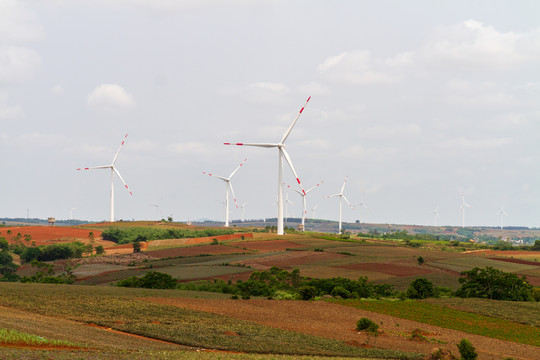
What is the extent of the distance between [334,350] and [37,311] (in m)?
30.1

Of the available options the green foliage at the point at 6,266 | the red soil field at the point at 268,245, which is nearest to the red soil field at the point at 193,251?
the red soil field at the point at 268,245

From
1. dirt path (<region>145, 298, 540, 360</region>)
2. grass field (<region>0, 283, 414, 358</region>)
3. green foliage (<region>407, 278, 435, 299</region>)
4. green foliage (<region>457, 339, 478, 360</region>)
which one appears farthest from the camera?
green foliage (<region>407, 278, 435, 299</region>)

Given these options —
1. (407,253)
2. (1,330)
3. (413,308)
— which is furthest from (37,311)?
(407,253)

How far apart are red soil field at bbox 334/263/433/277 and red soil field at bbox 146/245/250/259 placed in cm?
4440

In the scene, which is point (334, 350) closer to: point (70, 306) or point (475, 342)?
point (475, 342)

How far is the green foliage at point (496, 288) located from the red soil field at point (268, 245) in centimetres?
7304

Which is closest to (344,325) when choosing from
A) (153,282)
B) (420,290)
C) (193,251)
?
(420,290)

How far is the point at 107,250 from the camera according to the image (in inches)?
6806

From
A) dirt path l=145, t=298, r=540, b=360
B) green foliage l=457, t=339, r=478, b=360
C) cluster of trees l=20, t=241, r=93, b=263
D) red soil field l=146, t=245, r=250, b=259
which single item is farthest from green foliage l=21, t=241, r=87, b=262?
green foliage l=457, t=339, r=478, b=360

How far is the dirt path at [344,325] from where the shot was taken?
52469mm

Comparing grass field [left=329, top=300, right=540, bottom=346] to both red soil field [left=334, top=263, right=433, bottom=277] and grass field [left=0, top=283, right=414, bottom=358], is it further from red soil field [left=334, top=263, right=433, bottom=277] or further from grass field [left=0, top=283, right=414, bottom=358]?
red soil field [left=334, top=263, right=433, bottom=277]

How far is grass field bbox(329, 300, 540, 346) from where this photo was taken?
205 feet

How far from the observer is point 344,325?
205 feet

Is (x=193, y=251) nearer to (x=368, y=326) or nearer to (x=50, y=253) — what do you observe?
(x=50, y=253)
